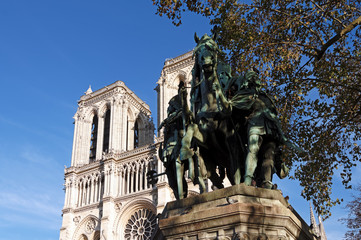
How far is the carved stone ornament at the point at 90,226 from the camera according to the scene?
37737mm

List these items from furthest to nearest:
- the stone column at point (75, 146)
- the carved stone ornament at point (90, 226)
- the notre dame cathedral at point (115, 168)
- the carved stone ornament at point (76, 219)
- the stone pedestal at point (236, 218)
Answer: the stone column at point (75, 146) → the carved stone ornament at point (76, 219) → the carved stone ornament at point (90, 226) → the notre dame cathedral at point (115, 168) → the stone pedestal at point (236, 218)

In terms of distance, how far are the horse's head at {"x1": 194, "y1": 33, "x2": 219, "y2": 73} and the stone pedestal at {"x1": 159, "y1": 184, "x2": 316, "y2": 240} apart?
1.74 m

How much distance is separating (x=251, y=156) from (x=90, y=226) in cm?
3559

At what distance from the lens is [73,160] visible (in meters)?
42.2

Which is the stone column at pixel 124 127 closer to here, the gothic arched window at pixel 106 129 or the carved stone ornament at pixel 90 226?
the gothic arched window at pixel 106 129

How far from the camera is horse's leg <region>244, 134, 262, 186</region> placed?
4.98m

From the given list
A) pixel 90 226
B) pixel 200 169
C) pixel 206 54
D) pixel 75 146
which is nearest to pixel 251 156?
pixel 200 169

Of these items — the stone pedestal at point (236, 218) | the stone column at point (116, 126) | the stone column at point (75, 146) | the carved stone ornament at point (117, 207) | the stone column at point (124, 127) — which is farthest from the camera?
the stone column at point (75, 146)

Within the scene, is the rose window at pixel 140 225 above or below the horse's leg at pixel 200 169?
above

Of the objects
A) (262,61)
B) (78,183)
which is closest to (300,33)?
(262,61)

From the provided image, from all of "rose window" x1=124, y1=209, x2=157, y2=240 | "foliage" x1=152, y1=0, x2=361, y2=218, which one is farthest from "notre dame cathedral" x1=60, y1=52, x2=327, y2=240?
"foliage" x1=152, y1=0, x2=361, y2=218

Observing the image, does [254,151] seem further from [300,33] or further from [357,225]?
[357,225]

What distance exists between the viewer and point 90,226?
38.0m

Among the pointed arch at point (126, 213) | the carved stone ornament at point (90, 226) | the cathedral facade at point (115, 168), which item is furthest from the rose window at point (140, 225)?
the carved stone ornament at point (90, 226)
